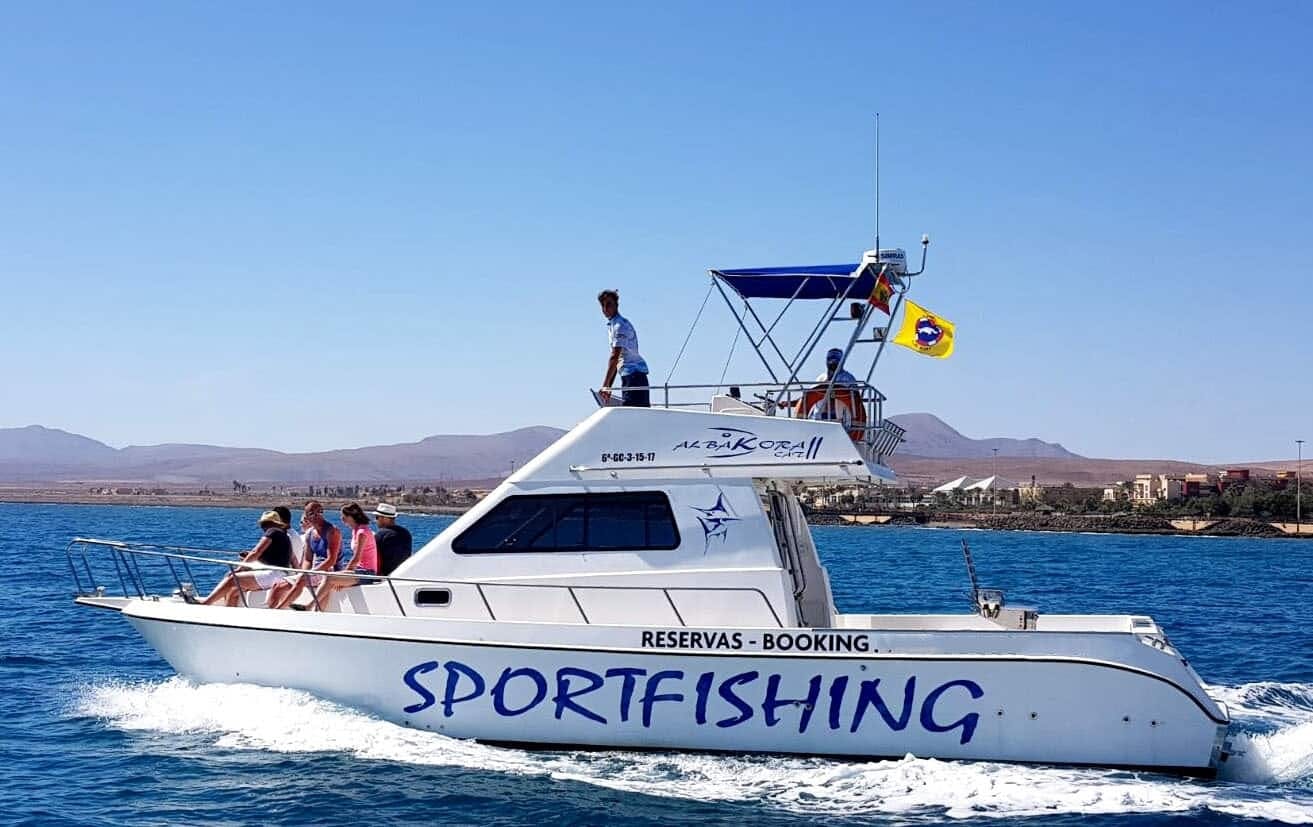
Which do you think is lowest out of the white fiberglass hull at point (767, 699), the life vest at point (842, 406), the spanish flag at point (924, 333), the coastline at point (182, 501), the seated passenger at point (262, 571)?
the coastline at point (182, 501)

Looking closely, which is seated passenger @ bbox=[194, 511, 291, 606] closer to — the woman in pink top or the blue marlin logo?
the woman in pink top

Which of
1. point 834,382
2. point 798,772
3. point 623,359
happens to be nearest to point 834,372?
point 834,382

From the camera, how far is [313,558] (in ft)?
38.1

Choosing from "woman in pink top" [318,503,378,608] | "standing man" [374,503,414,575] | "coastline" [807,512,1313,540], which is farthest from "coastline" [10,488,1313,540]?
"woman in pink top" [318,503,378,608]

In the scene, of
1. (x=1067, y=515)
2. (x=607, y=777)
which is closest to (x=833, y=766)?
(x=607, y=777)

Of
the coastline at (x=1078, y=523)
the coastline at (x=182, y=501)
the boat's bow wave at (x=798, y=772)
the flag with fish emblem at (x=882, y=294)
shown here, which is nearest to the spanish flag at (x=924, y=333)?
the flag with fish emblem at (x=882, y=294)

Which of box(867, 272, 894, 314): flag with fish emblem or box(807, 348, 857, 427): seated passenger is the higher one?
box(867, 272, 894, 314): flag with fish emblem

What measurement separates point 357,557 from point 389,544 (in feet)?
0.95

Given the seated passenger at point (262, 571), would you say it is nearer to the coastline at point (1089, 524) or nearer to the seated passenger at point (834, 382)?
the seated passenger at point (834, 382)

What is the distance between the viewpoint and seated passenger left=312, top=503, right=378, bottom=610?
436 inches

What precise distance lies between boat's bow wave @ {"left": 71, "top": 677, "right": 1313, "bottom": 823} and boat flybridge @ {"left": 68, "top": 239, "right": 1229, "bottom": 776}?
0.15 meters

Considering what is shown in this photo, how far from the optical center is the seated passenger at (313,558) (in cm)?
1120

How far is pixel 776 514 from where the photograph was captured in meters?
11.4

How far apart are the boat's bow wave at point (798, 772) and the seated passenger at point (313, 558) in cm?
82
